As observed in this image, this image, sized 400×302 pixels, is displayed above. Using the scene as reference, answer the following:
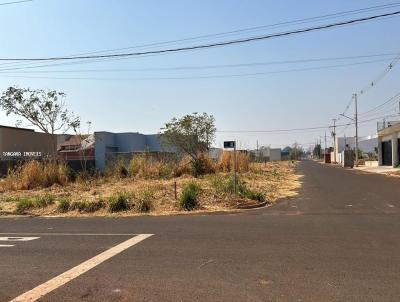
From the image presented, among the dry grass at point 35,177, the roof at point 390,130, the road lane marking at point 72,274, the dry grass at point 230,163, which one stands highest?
the roof at point 390,130

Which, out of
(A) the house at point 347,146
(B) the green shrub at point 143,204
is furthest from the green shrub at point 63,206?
(A) the house at point 347,146

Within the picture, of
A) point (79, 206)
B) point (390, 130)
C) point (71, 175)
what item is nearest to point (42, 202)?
point (79, 206)

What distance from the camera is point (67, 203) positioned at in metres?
18.8

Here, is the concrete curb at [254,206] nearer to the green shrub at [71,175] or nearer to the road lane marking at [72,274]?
the road lane marking at [72,274]

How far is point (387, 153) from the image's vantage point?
63.3 m

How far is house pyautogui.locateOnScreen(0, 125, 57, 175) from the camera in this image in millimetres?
49188

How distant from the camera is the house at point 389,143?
5388 cm

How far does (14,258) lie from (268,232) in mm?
5382

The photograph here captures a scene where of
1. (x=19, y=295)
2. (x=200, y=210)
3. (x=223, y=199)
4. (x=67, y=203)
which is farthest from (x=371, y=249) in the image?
(x=67, y=203)

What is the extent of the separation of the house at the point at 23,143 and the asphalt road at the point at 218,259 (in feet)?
117

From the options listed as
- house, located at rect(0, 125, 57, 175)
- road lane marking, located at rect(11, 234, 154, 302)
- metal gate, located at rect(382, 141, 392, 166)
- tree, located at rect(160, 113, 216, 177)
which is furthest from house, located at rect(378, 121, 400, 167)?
road lane marking, located at rect(11, 234, 154, 302)

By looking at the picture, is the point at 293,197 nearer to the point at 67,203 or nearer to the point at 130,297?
the point at 67,203

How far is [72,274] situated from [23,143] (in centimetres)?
4876

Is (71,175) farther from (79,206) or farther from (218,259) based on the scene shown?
(218,259)
